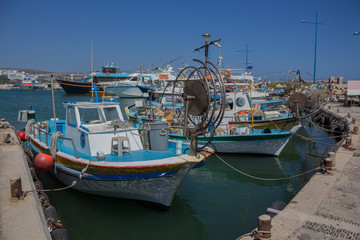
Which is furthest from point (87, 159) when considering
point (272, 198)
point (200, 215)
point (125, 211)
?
point (272, 198)

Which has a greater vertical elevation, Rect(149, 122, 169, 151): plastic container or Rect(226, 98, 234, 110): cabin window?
Rect(226, 98, 234, 110): cabin window

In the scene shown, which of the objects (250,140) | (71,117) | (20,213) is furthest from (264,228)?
(250,140)

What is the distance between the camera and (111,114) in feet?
31.2

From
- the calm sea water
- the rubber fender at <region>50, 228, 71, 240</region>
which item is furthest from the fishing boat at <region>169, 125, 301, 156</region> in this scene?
the rubber fender at <region>50, 228, 71, 240</region>

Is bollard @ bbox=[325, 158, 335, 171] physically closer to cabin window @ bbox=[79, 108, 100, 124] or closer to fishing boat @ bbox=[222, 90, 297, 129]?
fishing boat @ bbox=[222, 90, 297, 129]

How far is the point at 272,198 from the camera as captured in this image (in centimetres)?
903

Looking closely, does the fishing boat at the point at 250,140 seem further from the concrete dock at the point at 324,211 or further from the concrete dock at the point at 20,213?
the concrete dock at the point at 20,213

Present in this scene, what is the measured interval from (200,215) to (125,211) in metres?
2.09

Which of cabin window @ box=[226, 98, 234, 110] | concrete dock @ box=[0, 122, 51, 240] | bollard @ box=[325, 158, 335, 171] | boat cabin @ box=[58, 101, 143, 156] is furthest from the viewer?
cabin window @ box=[226, 98, 234, 110]

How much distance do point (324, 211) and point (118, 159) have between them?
5.19 meters

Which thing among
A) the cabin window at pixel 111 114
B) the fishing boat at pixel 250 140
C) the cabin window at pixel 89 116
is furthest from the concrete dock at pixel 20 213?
the fishing boat at pixel 250 140

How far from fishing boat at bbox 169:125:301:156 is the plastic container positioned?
434 cm

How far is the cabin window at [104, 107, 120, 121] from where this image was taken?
9453 mm

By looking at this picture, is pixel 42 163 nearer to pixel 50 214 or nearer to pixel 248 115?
pixel 50 214
